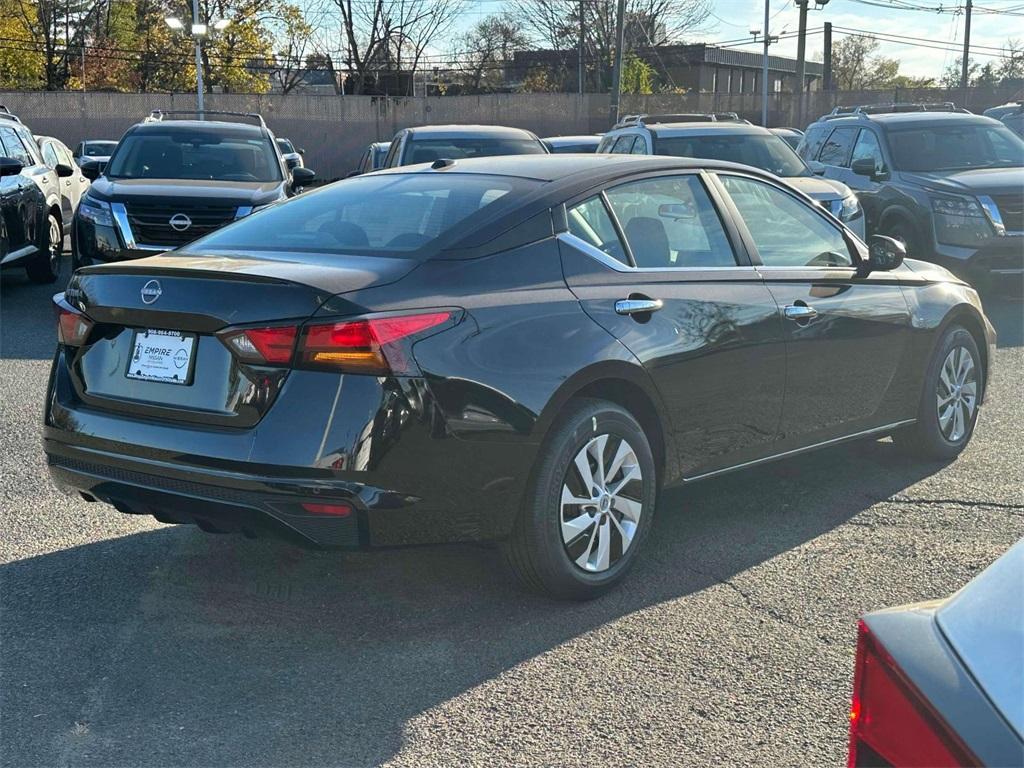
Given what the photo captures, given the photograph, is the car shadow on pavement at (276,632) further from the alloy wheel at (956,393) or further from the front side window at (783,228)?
the front side window at (783,228)

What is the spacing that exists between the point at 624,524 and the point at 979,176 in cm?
937

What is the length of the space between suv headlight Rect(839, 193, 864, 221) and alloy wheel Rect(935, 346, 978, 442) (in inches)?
224

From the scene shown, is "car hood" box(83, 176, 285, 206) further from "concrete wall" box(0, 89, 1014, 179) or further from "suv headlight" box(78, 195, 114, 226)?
"concrete wall" box(0, 89, 1014, 179)

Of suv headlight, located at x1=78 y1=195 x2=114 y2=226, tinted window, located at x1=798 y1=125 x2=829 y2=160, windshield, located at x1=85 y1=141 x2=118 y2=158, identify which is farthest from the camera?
windshield, located at x1=85 y1=141 x2=118 y2=158

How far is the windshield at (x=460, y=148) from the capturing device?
44.5 feet

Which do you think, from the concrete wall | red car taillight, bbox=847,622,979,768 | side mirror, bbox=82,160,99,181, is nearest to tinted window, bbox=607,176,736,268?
red car taillight, bbox=847,622,979,768

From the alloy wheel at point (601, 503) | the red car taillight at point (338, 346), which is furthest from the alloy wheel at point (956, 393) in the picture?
the red car taillight at point (338, 346)

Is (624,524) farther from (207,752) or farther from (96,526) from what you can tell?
(96,526)

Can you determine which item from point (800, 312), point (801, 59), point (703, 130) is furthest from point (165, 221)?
point (801, 59)

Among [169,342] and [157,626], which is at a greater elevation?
[169,342]

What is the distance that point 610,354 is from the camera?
4.36 meters

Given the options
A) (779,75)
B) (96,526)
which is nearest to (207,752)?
(96,526)

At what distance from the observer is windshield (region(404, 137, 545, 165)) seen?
13.6 m

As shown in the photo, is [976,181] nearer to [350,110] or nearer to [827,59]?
[350,110]
